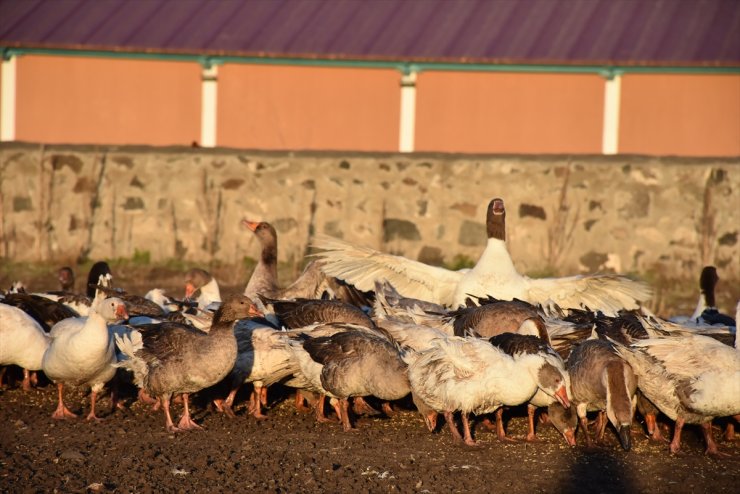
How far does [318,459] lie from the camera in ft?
25.0

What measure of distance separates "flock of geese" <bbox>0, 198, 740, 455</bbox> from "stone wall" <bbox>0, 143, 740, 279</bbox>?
4.67 metres

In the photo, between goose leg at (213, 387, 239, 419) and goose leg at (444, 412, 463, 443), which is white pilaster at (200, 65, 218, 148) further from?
goose leg at (444, 412, 463, 443)

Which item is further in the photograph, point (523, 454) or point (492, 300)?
point (492, 300)

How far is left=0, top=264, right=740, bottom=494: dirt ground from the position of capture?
23.2 feet

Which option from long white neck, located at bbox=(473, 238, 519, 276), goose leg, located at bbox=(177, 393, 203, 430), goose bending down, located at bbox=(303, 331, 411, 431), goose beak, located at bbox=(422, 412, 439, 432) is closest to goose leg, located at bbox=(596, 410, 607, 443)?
goose beak, located at bbox=(422, 412, 439, 432)

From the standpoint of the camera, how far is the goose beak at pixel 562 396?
8086 millimetres

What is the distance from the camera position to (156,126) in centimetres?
2075

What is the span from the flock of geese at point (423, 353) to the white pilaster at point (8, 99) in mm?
10677

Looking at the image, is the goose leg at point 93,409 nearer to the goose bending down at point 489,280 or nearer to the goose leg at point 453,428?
the goose leg at point 453,428

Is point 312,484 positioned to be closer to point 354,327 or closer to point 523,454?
point 523,454

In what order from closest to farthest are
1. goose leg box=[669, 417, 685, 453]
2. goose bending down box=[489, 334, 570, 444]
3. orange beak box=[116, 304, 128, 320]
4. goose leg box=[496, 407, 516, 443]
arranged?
goose leg box=[669, 417, 685, 453]
goose bending down box=[489, 334, 570, 444]
goose leg box=[496, 407, 516, 443]
orange beak box=[116, 304, 128, 320]

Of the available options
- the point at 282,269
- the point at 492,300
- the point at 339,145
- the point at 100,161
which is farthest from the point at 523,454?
the point at 339,145

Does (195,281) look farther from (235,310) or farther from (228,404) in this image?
(235,310)

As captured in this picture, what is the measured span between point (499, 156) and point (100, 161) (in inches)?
217
